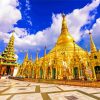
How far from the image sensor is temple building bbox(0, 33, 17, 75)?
56.8 meters

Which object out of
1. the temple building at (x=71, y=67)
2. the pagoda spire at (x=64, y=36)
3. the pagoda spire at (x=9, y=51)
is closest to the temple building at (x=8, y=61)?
the pagoda spire at (x=9, y=51)

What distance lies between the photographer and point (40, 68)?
3322cm

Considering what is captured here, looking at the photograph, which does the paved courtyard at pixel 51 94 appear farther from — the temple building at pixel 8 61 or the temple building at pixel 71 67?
the temple building at pixel 8 61

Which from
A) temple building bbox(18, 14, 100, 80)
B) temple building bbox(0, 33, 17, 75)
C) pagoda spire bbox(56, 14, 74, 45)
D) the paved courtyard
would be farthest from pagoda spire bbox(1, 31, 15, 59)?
the paved courtyard

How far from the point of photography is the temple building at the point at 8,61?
186 ft

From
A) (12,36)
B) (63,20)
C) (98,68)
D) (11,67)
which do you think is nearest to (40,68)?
(98,68)

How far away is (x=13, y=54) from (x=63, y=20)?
3266 cm

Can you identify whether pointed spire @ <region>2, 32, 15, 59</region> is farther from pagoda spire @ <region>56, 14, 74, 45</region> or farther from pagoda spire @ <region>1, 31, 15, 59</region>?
pagoda spire @ <region>56, 14, 74, 45</region>

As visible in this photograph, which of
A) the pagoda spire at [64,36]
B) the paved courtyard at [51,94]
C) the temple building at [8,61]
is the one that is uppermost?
the pagoda spire at [64,36]

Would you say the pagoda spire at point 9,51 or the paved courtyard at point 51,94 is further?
the pagoda spire at point 9,51

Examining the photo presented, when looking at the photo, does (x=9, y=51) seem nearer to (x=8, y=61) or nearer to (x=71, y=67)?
(x=8, y=61)

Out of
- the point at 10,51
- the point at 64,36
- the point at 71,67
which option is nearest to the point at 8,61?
the point at 10,51

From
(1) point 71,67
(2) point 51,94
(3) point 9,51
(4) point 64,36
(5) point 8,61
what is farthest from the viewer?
(3) point 9,51

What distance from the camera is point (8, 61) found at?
5944cm
